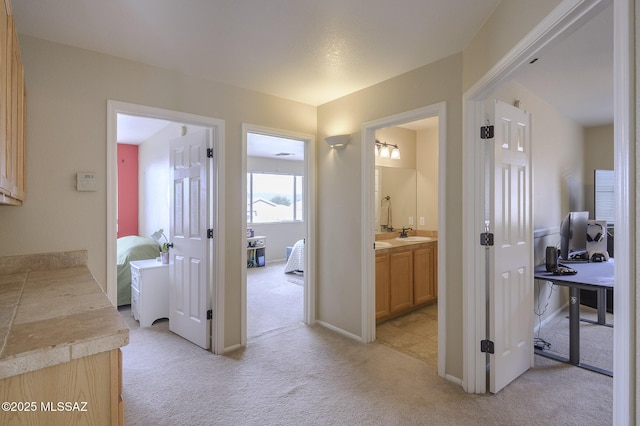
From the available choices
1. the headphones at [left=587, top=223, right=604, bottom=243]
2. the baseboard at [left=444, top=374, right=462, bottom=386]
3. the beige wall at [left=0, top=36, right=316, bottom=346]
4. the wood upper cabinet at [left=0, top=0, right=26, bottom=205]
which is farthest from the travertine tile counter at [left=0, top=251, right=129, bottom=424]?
the headphones at [left=587, top=223, right=604, bottom=243]

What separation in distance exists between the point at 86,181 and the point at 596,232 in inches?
183

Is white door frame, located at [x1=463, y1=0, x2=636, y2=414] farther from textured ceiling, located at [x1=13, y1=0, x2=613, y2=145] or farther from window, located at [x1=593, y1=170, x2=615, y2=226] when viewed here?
window, located at [x1=593, y1=170, x2=615, y2=226]

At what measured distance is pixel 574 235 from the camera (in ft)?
10.9

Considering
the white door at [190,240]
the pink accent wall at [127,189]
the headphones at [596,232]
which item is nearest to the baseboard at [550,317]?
the headphones at [596,232]

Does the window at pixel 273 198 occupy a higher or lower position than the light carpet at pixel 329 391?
higher

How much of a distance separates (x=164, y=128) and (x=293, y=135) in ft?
8.80

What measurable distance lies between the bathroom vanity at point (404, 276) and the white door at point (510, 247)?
1332mm

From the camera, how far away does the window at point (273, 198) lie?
739cm

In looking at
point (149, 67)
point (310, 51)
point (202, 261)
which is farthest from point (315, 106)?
point (202, 261)

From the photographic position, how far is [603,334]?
10.9 feet

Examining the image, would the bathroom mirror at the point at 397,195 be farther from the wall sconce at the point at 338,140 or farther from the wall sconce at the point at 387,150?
the wall sconce at the point at 338,140

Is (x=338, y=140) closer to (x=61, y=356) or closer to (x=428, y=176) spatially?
(x=428, y=176)

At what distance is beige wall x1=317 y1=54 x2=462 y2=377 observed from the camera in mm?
2406

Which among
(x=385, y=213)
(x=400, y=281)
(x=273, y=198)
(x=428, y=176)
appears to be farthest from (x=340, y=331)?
(x=273, y=198)
